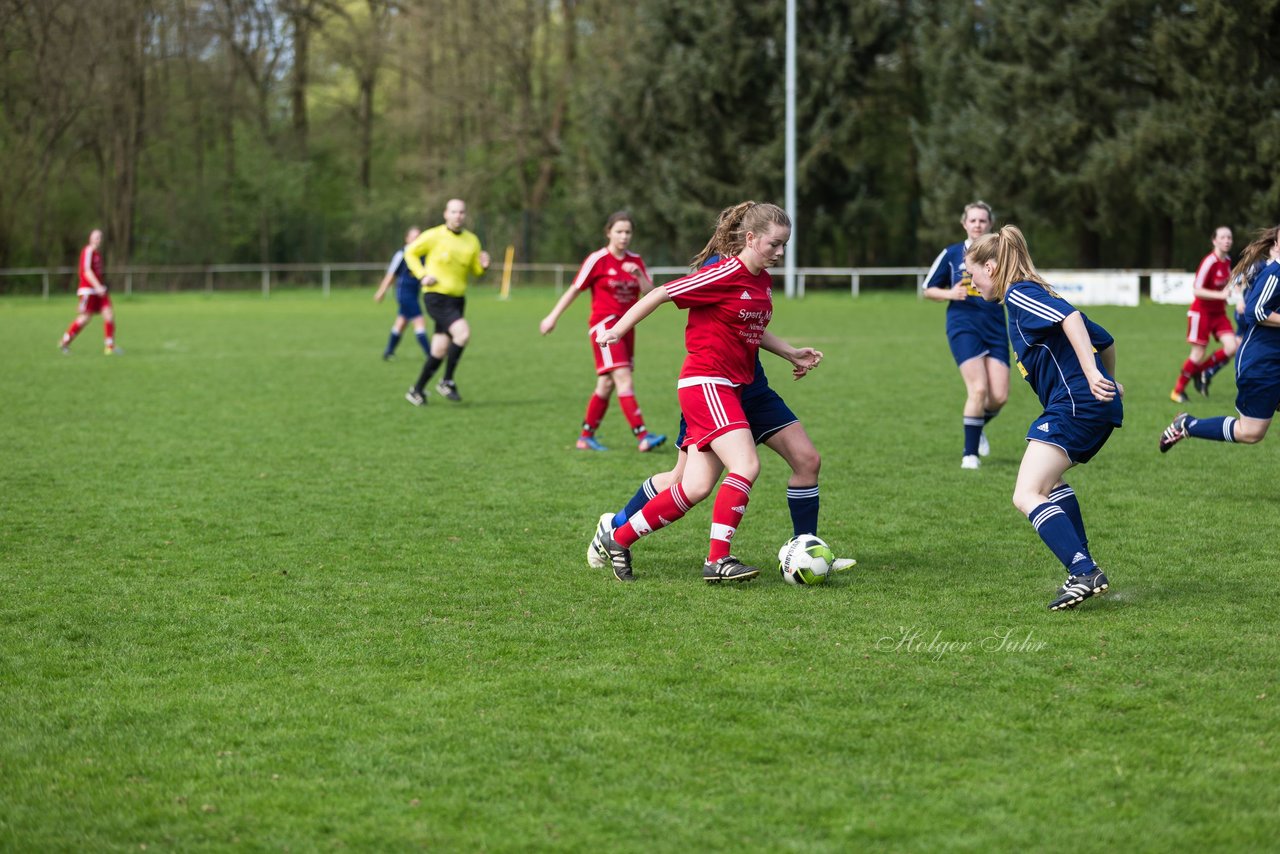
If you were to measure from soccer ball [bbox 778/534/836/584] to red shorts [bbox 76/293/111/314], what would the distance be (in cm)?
1646

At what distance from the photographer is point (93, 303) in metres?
Result: 20.6

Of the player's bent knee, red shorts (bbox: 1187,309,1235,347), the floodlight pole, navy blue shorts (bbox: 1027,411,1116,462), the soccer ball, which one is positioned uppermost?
the floodlight pole

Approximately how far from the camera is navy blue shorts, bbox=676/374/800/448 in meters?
6.45

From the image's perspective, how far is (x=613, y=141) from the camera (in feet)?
137

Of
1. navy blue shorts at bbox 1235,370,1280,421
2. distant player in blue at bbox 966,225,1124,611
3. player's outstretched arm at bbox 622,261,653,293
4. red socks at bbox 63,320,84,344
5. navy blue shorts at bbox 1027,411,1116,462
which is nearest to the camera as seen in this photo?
distant player in blue at bbox 966,225,1124,611

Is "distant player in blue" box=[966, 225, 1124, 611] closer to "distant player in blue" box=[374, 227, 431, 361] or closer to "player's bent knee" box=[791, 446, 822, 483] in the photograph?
"player's bent knee" box=[791, 446, 822, 483]

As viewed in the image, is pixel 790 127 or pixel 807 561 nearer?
pixel 807 561

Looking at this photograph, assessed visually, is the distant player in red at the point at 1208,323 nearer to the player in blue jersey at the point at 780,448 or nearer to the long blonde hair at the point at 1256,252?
the long blonde hair at the point at 1256,252

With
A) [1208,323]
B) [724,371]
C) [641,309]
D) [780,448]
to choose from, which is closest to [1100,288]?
[1208,323]

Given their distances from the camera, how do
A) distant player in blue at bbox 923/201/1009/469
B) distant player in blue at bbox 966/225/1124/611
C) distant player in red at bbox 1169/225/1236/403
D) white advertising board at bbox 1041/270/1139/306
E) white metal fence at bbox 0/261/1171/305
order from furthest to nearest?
white metal fence at bbox 0/261/1171/305 < white advertising board at bbox 1041/270/1139/306 < distant player in red at bbox 1169/225/1236/403 < distant player in blue at bbox 923/201/1009/469 < distant player in blue at bbox 966/225/1124/611

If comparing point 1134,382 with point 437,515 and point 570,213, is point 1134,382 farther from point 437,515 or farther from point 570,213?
point 570,213

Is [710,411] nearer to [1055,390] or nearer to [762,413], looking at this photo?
[762,413]

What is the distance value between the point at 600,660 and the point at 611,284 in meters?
5.88

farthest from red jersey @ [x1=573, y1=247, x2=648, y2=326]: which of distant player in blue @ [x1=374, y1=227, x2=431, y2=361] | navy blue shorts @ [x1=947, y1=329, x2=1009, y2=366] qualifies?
distant player in blue @ [x1=374, y1=227, x2=431, y2=361]
